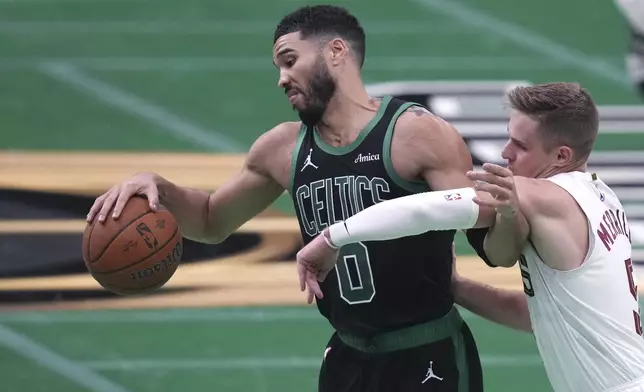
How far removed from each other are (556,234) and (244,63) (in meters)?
6.84

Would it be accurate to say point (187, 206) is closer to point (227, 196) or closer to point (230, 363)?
point (227, 196)

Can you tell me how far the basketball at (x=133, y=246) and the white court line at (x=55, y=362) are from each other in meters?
2.15

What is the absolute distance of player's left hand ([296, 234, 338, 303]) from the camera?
370 cm

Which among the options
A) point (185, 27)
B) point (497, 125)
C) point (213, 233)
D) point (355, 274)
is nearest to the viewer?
point (355, 274)

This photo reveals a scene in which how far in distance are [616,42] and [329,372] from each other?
699cm

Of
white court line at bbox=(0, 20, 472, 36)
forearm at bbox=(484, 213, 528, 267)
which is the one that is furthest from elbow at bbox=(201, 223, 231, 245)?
white court line at bbox=(0, 20, 472, 36)

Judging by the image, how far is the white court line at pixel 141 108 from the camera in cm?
902

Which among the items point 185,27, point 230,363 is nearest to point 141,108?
point 185,27

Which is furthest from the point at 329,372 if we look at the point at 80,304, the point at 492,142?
the point at 492,142

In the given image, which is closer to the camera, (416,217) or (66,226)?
(416,217)

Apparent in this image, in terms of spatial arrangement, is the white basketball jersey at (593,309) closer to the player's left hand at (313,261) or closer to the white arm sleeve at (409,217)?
the white arm sleeve at (409,217)

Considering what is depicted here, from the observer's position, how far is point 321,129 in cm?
422

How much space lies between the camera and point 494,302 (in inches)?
172

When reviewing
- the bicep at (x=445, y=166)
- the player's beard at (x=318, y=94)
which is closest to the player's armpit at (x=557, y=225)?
the bicep at (x=445, y=166)
